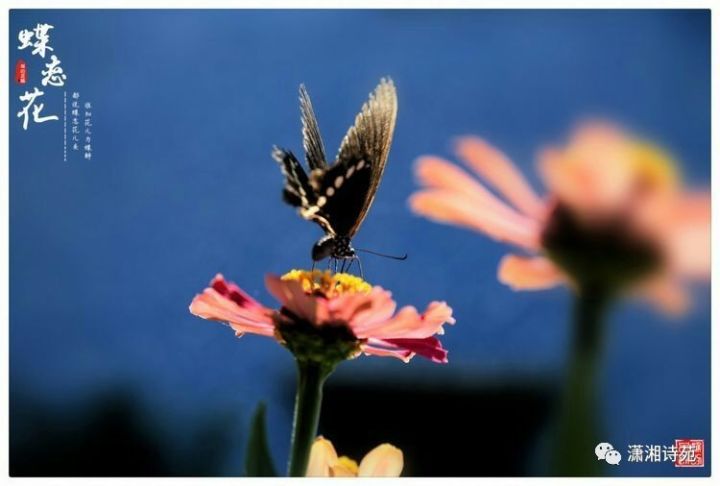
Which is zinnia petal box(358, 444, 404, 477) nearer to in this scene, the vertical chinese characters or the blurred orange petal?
the blurred orange petal

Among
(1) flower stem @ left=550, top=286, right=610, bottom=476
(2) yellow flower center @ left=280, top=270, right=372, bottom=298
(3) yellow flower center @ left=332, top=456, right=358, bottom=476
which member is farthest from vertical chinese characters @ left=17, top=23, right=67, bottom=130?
(1) flower stem @ left=550, top=286, right=610, bottom=476

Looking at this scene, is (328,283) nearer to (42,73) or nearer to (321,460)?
(321,460)

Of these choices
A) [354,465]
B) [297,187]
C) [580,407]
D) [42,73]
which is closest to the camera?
[580,407]

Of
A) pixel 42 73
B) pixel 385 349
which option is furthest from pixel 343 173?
pixel 42 73

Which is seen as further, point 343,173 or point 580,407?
point 343,173

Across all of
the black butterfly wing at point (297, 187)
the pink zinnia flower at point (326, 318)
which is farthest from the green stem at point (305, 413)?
the black butterfly wing at point (297, 187)

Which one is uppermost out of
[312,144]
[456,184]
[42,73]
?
[42,73]

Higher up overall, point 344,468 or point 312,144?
point 312,144

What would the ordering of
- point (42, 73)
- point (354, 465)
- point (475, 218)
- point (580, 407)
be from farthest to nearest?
point (42, 73) < point (354, 465) < point (475, 218) < point (580, 407)
